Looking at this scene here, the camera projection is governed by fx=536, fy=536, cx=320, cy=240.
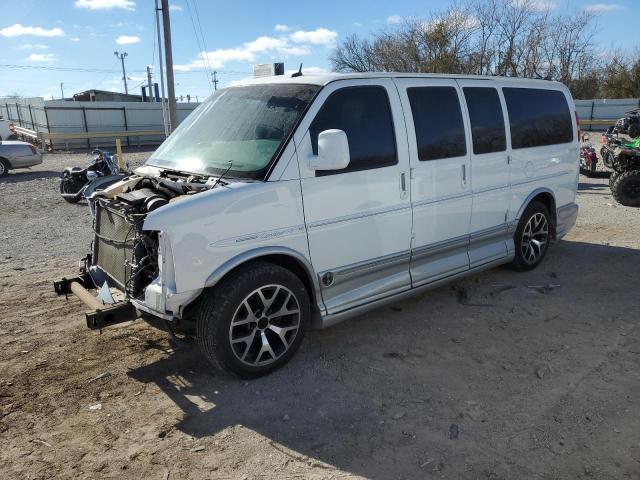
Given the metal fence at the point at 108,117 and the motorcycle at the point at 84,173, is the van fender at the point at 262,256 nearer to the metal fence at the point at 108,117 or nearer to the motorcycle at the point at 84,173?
the motorcycle at the point at 84,173

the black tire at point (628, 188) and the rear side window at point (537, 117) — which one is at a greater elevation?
the rear side window at point (537, 117)

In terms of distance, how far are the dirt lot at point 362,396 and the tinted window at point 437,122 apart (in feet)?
5.27

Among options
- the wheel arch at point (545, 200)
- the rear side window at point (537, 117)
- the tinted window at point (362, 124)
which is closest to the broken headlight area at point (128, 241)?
the tinted window at point (362, 124)

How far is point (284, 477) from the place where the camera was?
3.02m

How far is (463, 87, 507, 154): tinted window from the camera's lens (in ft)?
17.5

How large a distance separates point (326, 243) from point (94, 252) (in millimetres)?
2113

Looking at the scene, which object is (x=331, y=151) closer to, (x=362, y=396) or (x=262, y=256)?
(x=262, y=256)

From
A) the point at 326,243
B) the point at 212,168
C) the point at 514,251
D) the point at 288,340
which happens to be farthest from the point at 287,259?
the point at 514,251

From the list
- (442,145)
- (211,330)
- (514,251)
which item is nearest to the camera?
(211,330)

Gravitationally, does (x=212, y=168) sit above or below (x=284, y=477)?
above

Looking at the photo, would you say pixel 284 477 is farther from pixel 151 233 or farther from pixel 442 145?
pixel 442 145

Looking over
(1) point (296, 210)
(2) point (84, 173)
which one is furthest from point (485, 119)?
(2) point (84, 173)

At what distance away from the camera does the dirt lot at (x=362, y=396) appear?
314 cm

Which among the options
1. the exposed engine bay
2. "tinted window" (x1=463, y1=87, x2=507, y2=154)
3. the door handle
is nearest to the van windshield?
the exposed engine bay
